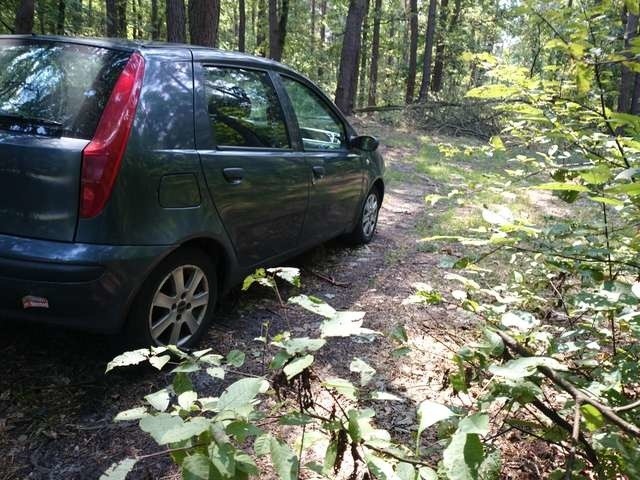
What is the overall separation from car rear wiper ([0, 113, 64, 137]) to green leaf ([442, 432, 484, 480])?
2.40 m

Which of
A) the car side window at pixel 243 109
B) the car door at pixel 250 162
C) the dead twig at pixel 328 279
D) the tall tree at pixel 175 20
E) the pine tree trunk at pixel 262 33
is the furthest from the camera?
the pine tree trunk at pixel 262 33

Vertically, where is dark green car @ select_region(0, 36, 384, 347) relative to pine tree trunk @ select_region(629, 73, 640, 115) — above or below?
below

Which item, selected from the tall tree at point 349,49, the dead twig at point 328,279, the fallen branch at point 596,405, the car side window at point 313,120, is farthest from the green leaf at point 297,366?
the tall tree at point 349,49

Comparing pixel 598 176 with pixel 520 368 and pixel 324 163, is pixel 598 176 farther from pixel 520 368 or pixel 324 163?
pixel 324 163

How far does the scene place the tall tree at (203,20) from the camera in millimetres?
7391

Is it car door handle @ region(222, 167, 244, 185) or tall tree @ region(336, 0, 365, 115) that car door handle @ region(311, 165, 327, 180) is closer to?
car door handle @ region(222, 167, 244, 185)

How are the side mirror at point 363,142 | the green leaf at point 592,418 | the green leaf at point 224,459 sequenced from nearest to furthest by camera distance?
the green leaf at point 224,459 < the green leaf at point 592,418 < the side mirror at point 363,142

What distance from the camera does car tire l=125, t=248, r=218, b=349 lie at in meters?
2.80

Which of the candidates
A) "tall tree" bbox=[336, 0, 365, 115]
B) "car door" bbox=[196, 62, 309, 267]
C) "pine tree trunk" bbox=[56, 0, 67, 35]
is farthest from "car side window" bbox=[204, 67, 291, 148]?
"pine tree trunk" bbox=[56, 0, 67, 35]

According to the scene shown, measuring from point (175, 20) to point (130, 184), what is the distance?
688cm

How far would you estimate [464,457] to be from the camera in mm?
1083

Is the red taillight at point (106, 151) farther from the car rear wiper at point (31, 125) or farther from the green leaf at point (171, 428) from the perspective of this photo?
the green leaf at point (171, 428)

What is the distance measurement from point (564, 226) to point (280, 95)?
261cm

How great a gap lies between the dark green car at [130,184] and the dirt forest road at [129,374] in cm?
37
